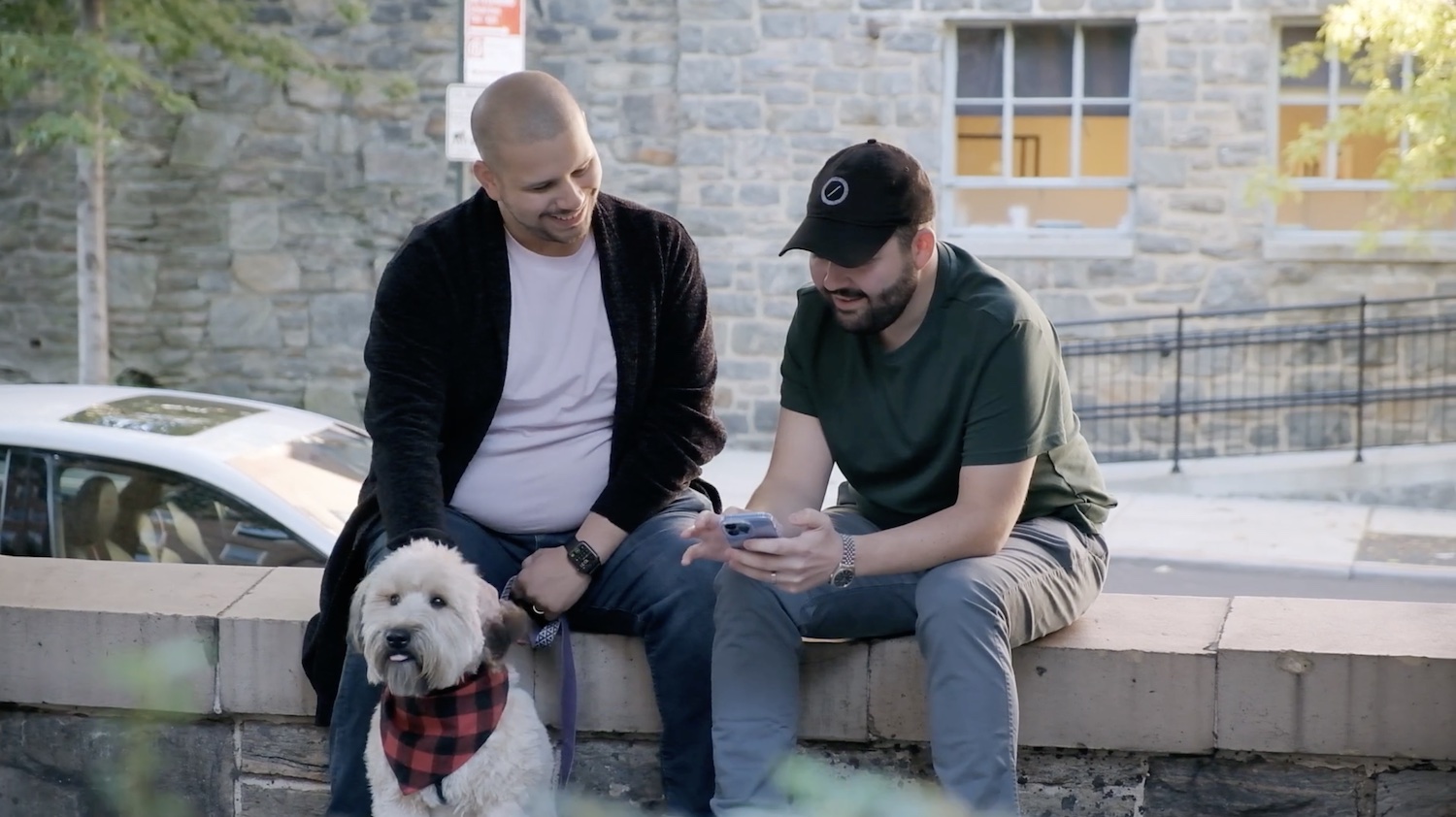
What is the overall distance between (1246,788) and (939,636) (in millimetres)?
856

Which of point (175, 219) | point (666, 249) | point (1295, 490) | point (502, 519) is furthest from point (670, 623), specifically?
point (175, 219)

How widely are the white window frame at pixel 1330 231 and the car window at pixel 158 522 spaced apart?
371 inches

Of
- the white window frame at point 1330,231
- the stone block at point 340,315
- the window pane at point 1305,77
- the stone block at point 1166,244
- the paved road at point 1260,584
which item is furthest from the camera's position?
the stone block at point 340,315

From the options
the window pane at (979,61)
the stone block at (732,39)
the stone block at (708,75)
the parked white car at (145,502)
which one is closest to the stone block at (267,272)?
the stone block at (708,75)

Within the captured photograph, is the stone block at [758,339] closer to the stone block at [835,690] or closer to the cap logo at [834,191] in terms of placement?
the stone block at [835,690]

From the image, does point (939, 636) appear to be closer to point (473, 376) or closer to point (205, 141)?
point (473, 376)

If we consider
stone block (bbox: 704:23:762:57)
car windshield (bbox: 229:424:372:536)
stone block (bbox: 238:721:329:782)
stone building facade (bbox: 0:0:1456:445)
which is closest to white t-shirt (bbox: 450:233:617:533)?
stone block (bbox: 238:721:329:782)

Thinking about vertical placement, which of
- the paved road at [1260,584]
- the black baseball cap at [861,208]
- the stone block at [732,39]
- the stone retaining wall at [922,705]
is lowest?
the paved road at [1260,584]

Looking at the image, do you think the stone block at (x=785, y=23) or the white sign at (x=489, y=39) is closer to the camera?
the white sign at (x=489, y=39)

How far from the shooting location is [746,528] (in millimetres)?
3295

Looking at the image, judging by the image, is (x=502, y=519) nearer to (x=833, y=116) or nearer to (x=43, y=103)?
(x=833, y=116)

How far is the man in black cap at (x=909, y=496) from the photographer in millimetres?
3256

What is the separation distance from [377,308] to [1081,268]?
33.2 ft

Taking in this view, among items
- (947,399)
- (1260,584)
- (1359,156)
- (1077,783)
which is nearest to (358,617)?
(947,399)
